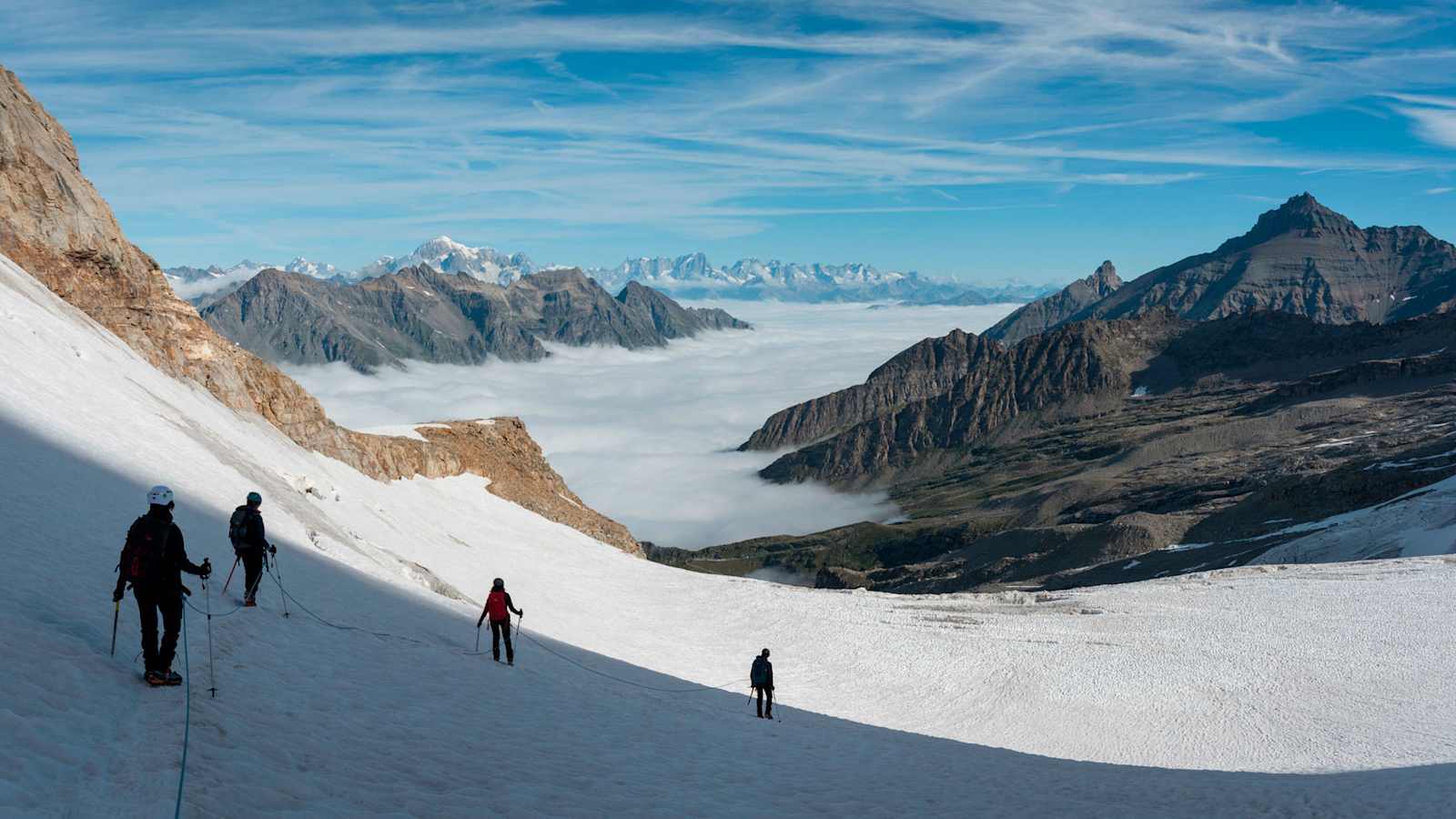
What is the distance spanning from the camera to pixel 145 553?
1169 cm

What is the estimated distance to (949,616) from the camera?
1837 inches

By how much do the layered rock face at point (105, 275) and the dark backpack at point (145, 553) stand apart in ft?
125

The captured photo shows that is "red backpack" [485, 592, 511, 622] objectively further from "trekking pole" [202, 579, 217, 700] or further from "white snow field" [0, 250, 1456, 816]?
"trekking pole" [202, 579, 217, 700]

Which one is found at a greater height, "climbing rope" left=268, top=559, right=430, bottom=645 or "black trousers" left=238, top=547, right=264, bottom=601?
"black trousers" left=238, top=547, right=264, bottom=601

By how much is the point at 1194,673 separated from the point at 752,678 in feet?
67.7

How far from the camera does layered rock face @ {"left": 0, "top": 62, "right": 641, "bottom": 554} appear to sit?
45.5m

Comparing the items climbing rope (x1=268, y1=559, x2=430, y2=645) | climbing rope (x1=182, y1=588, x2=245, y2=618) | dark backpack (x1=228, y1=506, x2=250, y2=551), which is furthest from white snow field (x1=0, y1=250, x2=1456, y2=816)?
dark backpack (x1=228, y1=506, x2=250, y2=551)

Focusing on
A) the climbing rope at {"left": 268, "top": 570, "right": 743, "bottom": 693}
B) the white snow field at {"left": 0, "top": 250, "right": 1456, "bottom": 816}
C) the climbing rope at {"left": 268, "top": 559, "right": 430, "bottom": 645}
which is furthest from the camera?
the climbing rope at {"left": 268, "top": 570, "right": 743, "bottom": 693}

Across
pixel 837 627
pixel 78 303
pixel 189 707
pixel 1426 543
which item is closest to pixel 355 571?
pixel 189 707

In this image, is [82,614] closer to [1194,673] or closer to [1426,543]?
[1194,673]

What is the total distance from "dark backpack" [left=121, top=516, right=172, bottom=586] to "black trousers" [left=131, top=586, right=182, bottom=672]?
0.17 m

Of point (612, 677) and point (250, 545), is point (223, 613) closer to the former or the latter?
point (250, 545)

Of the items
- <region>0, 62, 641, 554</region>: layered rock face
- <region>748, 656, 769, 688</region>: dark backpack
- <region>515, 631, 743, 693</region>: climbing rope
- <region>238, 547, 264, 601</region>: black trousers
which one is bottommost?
<region>515, 631, 743, 693</region>: climbing rope

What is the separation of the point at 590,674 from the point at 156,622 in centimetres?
1554
